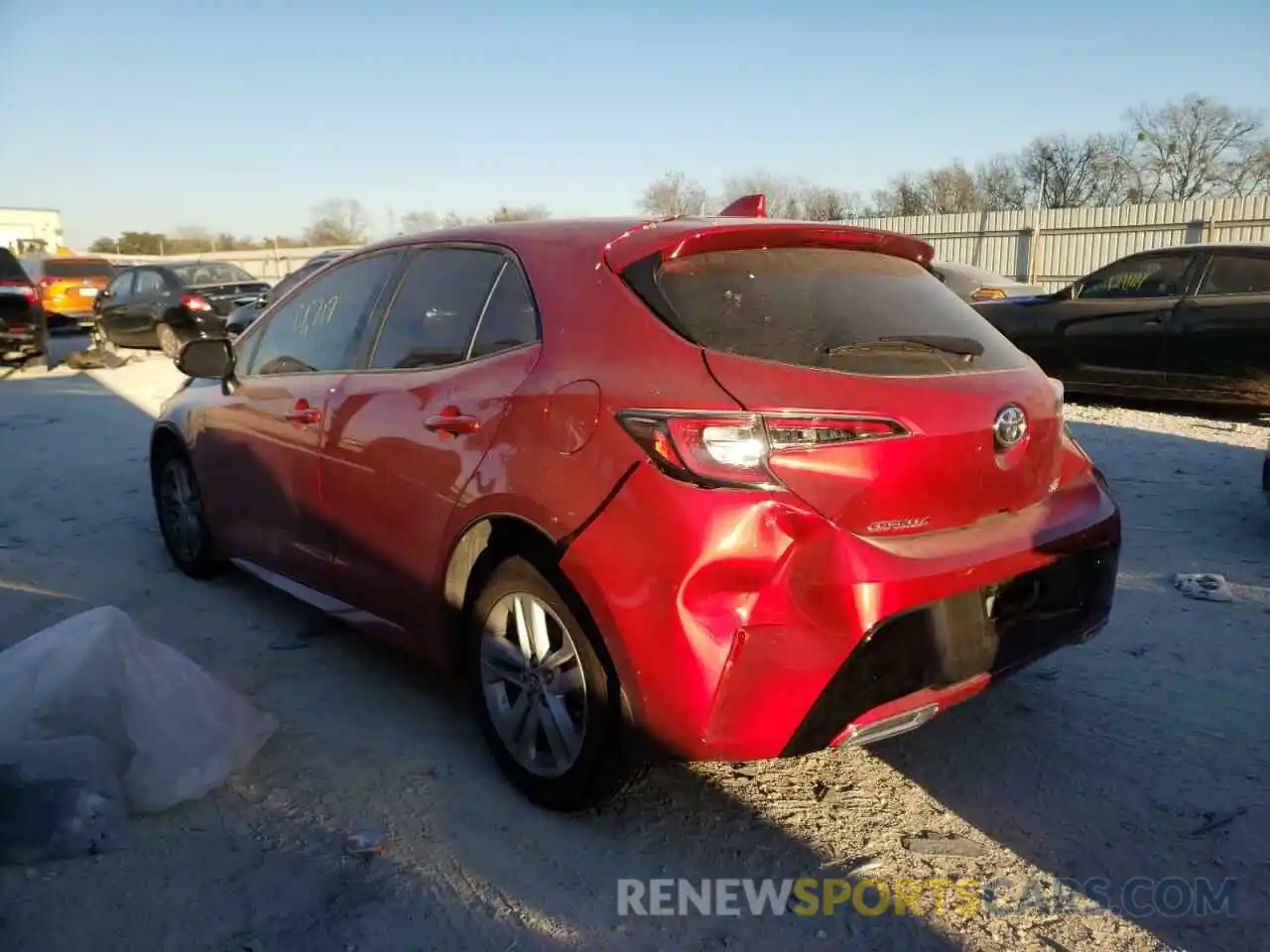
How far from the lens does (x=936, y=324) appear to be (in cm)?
281

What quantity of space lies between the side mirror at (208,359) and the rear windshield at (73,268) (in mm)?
17872

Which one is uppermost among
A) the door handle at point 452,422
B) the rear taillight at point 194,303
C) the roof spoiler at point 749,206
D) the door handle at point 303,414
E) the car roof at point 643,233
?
the roof spoiler at point 749,206

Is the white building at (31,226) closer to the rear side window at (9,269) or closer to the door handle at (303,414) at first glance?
the rear side window at (9,269)

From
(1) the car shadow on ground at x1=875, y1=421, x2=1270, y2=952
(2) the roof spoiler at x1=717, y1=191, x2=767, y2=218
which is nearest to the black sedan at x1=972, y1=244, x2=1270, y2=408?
(1) the car shadow on ground at x1=875, y1=421, x2=1270, y2=952

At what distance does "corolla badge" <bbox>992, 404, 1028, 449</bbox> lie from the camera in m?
2.57

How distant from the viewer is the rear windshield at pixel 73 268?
1934cm

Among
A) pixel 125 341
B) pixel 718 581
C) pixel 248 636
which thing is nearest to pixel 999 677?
pixel 718 581

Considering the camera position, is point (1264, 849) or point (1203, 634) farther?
point (1203, 634)

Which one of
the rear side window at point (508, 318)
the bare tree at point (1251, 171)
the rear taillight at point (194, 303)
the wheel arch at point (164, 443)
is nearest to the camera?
the rear side window at point (508, 318)

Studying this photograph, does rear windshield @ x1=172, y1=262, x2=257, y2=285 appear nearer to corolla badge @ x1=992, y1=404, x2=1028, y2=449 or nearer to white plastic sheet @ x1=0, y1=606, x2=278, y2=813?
white plastic sheet @ x1=0, y1=606, x2=278, y2=813

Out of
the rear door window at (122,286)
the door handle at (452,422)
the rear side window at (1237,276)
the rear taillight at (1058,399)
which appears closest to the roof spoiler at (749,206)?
the rear taillight at (1058,399)

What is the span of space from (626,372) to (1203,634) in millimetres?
2828

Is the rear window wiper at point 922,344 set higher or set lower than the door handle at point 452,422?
higher

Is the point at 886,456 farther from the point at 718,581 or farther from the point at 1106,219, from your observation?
the point at 1106,219
